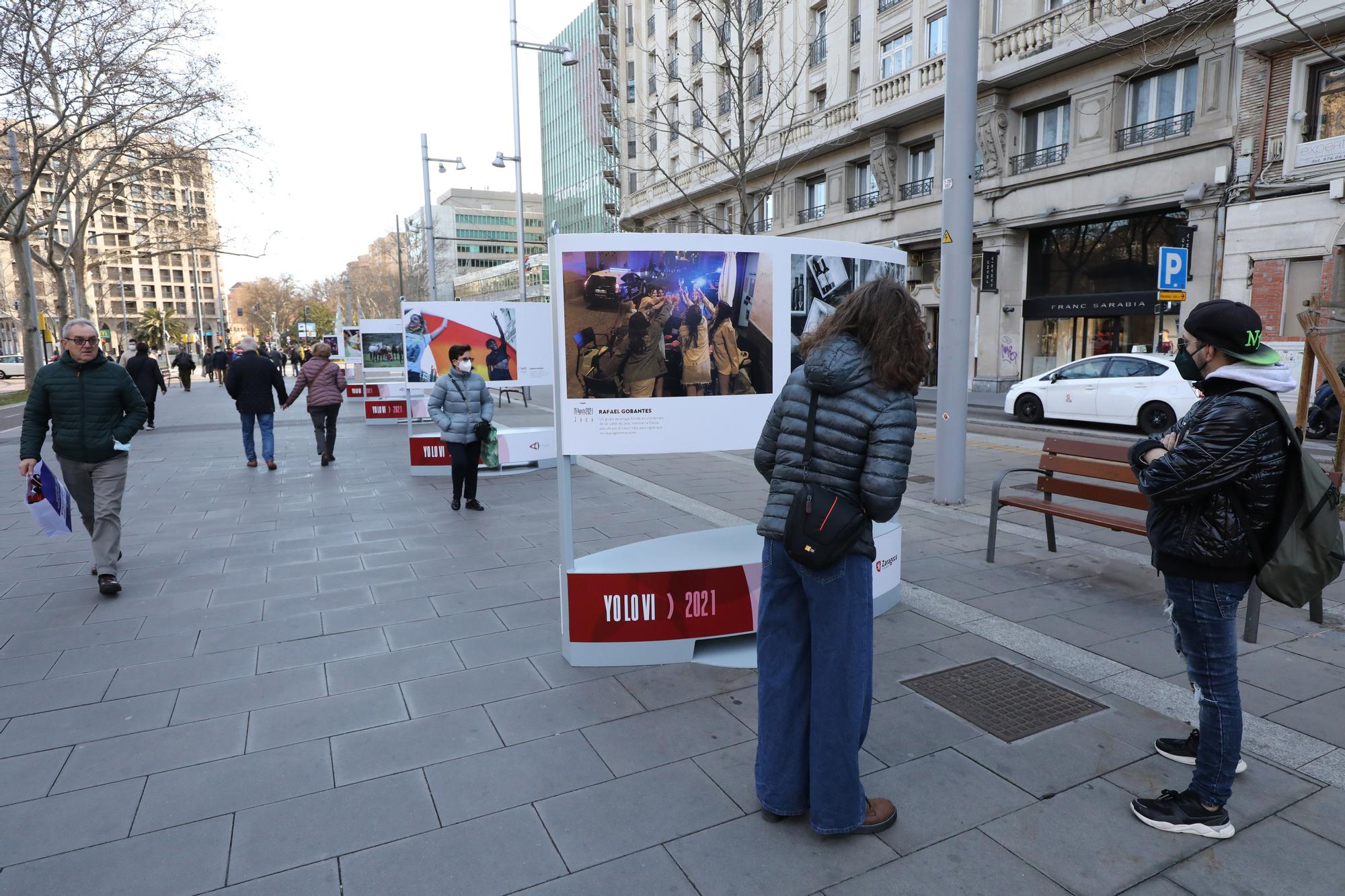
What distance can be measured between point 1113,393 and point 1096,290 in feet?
32.1

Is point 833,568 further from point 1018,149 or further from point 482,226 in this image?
point 482,226

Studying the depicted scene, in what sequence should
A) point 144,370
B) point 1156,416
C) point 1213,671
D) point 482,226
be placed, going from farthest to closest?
point 482,226
point 144,370
point 1156,416
point 1213,671

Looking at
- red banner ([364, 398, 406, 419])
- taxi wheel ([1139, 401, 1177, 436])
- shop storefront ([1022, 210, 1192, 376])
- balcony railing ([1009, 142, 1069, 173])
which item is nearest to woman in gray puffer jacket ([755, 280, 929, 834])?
taxi wheel ([1139, 401, 1177, 436])

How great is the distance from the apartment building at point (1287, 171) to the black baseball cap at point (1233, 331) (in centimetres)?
1586

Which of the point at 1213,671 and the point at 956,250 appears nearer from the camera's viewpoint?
the point at 1213,671

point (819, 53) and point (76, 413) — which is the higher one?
point (819, 53)

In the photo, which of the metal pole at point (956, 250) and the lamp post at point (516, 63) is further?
the lamp post at point (516, 63)

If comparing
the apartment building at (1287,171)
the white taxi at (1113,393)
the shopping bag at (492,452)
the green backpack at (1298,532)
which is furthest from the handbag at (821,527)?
the apartment building at (1287,171)

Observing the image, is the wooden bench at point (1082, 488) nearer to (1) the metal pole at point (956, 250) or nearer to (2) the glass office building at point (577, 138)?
(1) the metal pole at point (956, 250)

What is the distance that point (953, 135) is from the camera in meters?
7.79

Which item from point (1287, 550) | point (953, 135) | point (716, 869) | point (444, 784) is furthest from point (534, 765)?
point (953, 135)

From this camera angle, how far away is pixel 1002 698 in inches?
149

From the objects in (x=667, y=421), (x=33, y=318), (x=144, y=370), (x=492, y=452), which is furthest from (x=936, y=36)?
(x=33, y=318)

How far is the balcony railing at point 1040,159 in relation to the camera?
22375 mm
